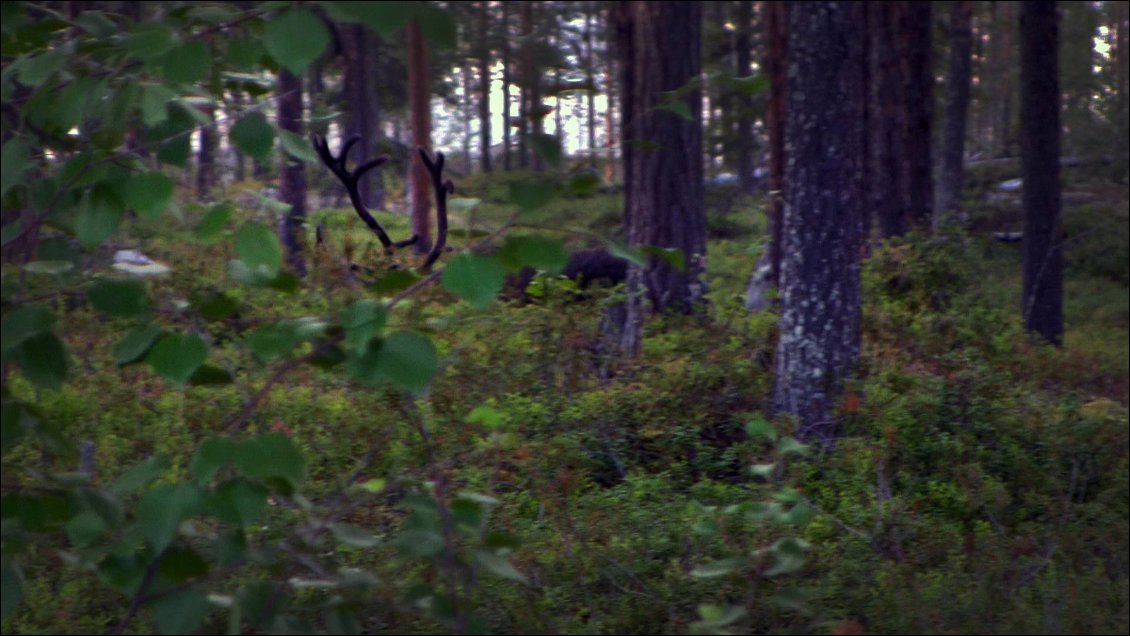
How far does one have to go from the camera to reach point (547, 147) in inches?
117

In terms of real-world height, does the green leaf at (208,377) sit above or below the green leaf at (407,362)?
below

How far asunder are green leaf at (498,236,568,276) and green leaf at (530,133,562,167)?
0.79 ft

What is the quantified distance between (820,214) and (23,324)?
5483 millimetres

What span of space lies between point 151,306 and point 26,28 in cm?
89

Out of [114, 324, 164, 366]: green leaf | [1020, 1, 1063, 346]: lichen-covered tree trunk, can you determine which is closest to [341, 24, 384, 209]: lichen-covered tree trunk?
[1020, 1, 1063, 346]: lichen-covered tree trunk

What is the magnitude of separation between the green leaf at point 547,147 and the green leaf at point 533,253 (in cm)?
24

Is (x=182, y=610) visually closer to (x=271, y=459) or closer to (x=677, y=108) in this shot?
(x=271, y=459)

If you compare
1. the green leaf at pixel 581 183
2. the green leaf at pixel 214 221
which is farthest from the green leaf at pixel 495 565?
the green leaf at pixel 214 221

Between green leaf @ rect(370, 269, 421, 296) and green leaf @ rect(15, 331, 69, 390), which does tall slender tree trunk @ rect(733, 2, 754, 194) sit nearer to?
green leaf @ rect(370, 269, 421, 296)

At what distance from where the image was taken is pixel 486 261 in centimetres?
284

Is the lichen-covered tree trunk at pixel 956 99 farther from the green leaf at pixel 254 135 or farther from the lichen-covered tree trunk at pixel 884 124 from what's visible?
the green leaf at pixel 254 135

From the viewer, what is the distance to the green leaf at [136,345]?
9.16 feet

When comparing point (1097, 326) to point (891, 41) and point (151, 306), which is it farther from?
point (151, 306)

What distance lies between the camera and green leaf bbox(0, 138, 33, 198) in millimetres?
2838
